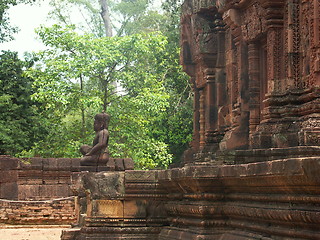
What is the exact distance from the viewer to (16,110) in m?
23.8

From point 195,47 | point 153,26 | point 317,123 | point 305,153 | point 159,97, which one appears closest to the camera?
point 305,153

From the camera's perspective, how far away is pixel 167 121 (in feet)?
88.6

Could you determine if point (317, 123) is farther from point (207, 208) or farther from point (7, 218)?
point (7, 218)

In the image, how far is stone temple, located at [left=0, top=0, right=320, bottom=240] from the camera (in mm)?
4746

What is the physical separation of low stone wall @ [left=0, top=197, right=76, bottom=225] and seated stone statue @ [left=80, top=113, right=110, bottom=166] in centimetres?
109

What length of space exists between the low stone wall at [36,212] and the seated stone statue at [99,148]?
109 centimetres

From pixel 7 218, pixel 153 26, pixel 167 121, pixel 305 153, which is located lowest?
pixel 7 218

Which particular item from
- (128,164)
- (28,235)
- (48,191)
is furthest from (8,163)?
(28,235)

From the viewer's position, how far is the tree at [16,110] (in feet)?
75.9

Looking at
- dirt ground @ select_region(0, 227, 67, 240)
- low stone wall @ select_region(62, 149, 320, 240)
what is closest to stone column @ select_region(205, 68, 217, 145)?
dirt ground @ select_region(0, 227, 67, 240)

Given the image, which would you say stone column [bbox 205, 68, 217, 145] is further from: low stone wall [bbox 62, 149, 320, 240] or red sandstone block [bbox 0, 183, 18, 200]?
low stone wall [bbox 62, 149, 320, 240]

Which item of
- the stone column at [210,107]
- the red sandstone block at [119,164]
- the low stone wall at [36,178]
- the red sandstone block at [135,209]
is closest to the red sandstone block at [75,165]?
the low stone wall at [36,178]

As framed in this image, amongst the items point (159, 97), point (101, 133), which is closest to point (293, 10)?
point (101, 133)

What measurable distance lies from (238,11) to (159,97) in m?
13.2
